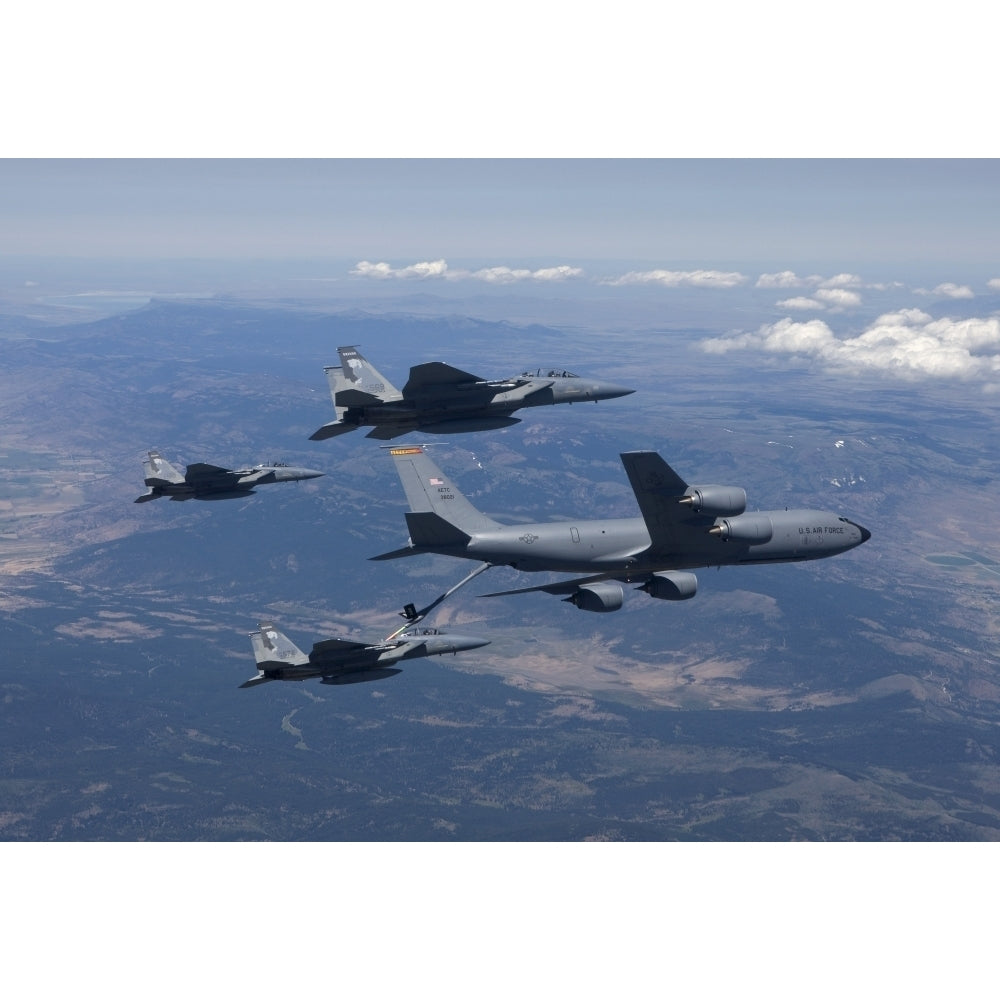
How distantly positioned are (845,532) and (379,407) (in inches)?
1361

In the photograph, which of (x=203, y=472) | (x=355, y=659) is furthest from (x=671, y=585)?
(x=203, y=472)

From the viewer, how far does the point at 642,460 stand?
71.1m

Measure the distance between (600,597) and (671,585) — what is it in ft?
15.9

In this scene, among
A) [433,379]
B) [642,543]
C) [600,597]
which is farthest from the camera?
[433,379]

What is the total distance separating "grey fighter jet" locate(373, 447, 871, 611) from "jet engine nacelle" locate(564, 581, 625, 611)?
67 mm

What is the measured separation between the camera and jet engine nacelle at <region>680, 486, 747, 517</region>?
72438 mm

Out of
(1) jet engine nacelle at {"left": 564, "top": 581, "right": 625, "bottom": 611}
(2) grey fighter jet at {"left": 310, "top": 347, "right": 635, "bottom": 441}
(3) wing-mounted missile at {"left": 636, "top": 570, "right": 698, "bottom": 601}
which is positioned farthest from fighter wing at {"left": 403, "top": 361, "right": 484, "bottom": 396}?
(3) wing-mounted missile at {"left": 636, "top": 570, "right": 698, "bottom": 601}

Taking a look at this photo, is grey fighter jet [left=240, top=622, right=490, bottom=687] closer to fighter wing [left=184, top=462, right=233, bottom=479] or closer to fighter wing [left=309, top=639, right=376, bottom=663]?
fighter wing [left=309, top=639, right=376, bottom=663]

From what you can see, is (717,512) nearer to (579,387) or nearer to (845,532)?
(845,532)

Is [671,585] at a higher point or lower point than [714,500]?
lower

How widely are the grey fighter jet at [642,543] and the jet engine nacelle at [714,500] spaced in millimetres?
1492

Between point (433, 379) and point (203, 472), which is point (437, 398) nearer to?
point (433, 379)

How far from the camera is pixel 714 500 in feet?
238

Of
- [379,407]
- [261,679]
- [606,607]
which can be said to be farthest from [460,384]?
[261,679]
